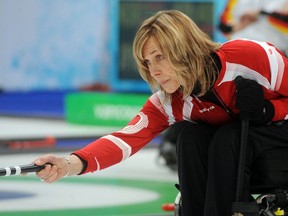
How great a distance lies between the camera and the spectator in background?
28.7ft

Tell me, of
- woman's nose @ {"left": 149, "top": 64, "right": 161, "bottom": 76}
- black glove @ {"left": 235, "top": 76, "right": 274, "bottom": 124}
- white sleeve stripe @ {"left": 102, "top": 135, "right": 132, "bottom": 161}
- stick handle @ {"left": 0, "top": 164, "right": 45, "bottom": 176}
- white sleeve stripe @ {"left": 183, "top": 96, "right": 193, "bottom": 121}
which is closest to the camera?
stick handle @ {"left": 0, "top": 164, "right": 45, "bottom": 176}

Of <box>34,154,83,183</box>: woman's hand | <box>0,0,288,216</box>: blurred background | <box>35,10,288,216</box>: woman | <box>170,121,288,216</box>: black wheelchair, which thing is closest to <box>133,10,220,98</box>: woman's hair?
<box>35,10,288,216</box>: woman

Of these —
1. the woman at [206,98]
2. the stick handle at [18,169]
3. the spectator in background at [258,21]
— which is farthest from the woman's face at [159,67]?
the spectator in background at [258,21]

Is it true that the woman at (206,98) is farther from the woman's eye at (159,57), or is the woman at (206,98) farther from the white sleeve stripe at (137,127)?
the white sleeve stripe at (137,127)

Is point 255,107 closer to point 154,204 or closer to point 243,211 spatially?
point 243,211

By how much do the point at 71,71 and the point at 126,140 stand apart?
7.50 metres

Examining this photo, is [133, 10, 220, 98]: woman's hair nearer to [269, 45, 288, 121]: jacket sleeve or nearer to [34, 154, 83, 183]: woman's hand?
[269, 45, 288, 121]: jacket sleeve

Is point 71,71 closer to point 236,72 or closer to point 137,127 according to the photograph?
point 137,127

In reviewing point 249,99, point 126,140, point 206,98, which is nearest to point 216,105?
point 206,98

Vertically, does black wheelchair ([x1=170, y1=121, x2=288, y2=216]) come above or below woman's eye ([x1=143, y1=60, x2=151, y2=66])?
below

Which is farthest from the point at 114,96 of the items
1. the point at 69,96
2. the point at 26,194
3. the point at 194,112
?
the point at 194,112

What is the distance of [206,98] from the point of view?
2.67 meters

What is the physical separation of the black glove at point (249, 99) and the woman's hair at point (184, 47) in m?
0.13

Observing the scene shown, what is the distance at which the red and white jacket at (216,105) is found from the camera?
263 cm
